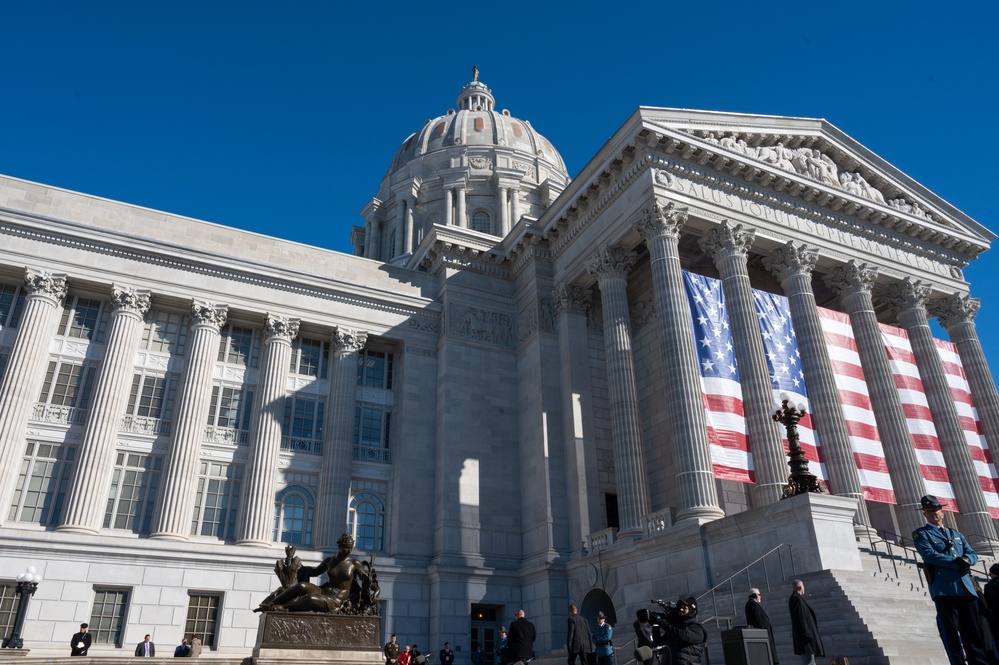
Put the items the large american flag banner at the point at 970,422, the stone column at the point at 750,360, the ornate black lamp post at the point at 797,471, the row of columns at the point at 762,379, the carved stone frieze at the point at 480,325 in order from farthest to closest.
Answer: the carved stone frieze at the point at 480,325, the large american flag banner at the point at 970,422, the row of columns at the point at 762,379, the stone column at the point at 750,360, the ornate black lamp post at the point at 797,471

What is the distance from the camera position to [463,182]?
55.3m

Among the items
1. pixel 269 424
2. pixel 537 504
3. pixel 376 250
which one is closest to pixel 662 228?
pixel 537 504

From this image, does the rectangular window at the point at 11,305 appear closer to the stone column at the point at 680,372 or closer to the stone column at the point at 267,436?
the stone column at the point at 267,436

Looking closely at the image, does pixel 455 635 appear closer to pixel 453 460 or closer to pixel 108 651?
pixel 453 460

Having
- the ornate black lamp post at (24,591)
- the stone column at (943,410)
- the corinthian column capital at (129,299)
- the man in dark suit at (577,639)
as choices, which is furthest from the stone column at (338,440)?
the stone column at (943,410)

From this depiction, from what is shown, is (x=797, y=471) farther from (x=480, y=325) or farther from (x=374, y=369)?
(x=374, y=369)

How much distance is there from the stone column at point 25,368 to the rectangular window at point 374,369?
11.5m

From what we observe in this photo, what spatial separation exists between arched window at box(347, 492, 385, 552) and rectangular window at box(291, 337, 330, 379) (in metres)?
5.43

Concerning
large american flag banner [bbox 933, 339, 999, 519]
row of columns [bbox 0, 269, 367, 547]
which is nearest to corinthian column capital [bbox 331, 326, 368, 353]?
row of columns [bbox 0, 269, 367, 547]

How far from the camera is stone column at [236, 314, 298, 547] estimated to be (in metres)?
27.4

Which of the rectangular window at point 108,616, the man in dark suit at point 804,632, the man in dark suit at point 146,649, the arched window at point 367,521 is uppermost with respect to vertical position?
the arched window at point 367,521

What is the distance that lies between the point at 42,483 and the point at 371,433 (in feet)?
38.4

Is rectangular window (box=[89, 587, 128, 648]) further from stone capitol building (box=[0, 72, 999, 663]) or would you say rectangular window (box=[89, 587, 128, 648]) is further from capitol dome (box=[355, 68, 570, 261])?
capitol dome (box=[355, 68, 570, 261])

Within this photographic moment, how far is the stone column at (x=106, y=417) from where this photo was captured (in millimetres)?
25453
